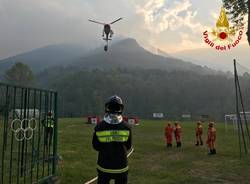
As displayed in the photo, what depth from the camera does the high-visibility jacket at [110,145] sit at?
6.55 m

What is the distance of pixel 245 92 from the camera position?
437 feet

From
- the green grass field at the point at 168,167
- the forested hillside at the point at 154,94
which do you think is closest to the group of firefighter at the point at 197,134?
the green grass field at the point at 168,167

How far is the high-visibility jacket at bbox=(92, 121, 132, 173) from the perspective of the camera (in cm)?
655

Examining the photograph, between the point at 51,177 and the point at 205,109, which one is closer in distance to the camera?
the point at 51,177

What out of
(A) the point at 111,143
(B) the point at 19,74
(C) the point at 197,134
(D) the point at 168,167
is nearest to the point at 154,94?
(B) the point at 19,74

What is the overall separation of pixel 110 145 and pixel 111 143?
0.12 ft

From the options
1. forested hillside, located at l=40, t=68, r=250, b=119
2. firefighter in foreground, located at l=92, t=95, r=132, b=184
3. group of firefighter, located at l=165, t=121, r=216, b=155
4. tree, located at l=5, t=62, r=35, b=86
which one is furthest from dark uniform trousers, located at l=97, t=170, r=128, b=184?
tree, located at l=5, t=62, r=35, b=86

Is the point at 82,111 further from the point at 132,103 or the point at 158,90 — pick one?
the point at 158,90

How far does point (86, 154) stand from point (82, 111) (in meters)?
119

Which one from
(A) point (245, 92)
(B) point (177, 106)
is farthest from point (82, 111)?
(A) point (245, 92)

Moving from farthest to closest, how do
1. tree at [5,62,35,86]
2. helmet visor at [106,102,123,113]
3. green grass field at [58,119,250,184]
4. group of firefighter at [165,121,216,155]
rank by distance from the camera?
tree at [5,62,35,86], group of firefighter at [165,121,216,155], green grass field at [58,119,250,184], helmet visor at [106,102,123,113]

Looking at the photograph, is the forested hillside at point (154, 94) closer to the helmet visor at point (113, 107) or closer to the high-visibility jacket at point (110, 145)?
the high-visibility jacket at point (110, 145)

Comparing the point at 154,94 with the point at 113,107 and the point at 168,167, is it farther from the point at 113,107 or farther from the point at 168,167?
the point at 113,107

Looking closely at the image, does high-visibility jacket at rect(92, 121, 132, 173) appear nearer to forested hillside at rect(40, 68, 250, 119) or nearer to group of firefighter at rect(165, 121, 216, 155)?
group of firefighter at rect(165, 121, 216, 155)
